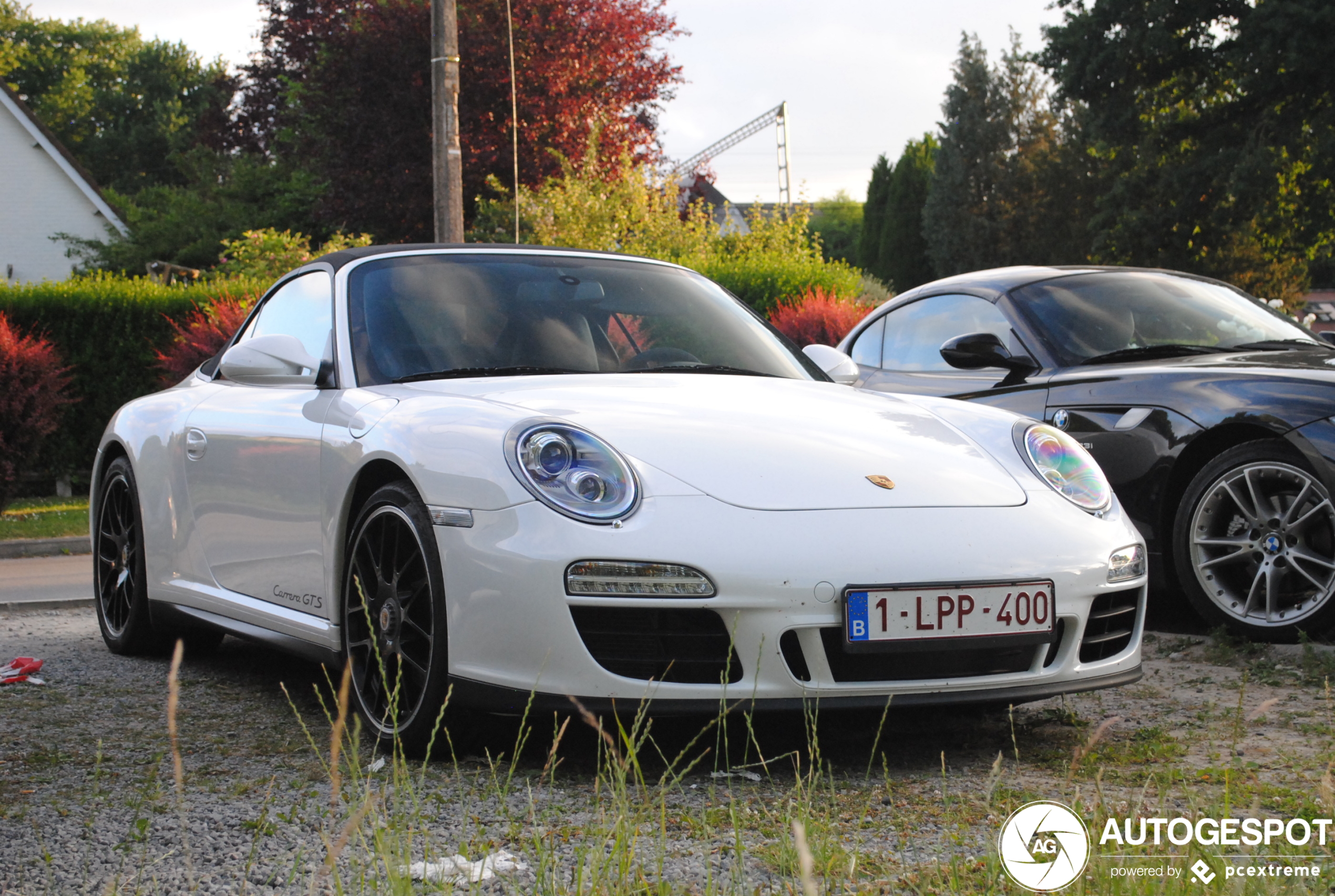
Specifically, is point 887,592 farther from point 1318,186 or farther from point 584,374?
point 1318,186

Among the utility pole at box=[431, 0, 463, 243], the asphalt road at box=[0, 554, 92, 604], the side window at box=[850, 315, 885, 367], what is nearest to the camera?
the side window at box=[850, 315, 885, 367]

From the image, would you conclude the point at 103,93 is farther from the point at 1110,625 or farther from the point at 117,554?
the point at 1110,625

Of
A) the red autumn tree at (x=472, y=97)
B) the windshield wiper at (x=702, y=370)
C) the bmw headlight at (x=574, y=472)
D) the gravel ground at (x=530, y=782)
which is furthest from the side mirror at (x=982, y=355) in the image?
the red autumn tree at (x=472, y=97)

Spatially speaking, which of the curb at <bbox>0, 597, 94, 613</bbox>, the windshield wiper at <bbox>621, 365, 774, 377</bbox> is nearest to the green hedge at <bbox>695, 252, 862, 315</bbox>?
the curb at <bbox>0, 597, 94, 613</bbox>

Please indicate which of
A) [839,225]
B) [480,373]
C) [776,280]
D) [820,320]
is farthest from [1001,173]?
[480,373]

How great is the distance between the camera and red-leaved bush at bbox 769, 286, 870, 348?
552 inches

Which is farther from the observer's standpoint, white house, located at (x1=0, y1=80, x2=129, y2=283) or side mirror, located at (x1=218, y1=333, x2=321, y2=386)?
white house, located at (x1=0, y1=80, x2=129, y2=283)

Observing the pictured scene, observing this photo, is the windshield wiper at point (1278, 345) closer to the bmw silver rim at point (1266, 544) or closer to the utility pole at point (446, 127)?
the bmw silver rim at point (1266, 544)

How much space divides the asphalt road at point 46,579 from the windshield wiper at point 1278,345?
19.8 feet

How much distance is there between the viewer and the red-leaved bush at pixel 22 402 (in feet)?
40.9

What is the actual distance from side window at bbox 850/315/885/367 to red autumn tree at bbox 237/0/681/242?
64.0 ft

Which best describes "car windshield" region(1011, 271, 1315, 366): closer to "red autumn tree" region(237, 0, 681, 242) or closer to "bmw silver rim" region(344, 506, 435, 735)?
"bmw silver rim" region(344, 506, 435, 735)

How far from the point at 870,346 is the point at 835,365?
91.9 inches

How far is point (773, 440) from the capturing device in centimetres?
349
